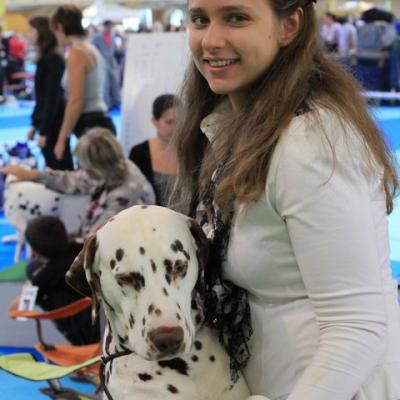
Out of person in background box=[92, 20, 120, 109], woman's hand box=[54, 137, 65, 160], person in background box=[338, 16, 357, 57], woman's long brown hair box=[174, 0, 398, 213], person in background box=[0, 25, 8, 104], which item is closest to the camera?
woman's long brown hair box=[174, 0, 398, 213]

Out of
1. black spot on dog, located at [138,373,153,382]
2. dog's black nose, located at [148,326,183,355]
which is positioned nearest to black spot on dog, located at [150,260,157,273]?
dog's black nose, located at [148,326,183,355]

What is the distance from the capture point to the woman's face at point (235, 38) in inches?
57.7

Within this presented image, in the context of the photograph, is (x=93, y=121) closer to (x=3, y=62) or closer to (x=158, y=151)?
(x=158, y=151)

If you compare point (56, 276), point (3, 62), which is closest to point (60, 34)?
point (56, 276)

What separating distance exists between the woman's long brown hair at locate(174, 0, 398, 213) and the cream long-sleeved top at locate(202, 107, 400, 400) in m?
0.03

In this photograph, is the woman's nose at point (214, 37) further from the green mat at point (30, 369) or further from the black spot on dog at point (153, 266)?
the green mat at point (30, 369)

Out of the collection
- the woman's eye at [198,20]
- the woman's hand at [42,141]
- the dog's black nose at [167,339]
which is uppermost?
the woman's eye at [198,20]

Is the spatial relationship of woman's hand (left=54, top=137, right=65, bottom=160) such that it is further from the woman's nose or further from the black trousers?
the woman's nose

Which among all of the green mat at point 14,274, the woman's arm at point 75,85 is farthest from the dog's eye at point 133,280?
the woman's arm at point 75,85

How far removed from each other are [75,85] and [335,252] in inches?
204

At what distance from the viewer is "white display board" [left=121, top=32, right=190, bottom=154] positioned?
21.3 ft

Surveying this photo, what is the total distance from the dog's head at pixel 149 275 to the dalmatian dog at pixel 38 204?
4106 mm

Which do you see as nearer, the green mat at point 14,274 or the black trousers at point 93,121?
the green mat at point 14,274

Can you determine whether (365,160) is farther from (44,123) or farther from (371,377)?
(44,123)
